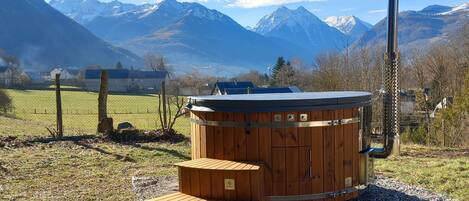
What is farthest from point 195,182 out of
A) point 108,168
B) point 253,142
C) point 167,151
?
→ point 167,151

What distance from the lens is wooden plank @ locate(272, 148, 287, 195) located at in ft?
19.4

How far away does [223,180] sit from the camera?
18.1 feet

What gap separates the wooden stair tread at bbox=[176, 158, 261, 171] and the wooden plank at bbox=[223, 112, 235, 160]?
0.33ft

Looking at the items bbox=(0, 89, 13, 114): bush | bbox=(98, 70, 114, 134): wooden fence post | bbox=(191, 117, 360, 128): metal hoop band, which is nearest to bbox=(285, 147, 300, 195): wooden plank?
bbox=(191, 117, 360, 128): metal hoop band

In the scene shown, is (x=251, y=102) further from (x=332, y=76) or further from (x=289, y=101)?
(x=332, y=76)

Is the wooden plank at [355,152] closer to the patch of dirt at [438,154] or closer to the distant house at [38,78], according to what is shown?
the patch of dirt at [438,154]

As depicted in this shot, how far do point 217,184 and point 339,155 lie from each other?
1.64m

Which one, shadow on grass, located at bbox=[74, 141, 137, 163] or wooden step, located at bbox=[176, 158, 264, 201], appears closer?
wooden step, located at bbox=[176, 158, 264, 201]

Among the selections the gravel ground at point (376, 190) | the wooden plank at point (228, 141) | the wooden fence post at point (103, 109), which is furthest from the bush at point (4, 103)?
the wooden plank at point (228, 141)

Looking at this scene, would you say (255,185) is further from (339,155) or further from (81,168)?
(81,168)

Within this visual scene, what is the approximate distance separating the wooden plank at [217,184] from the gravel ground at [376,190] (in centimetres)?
166

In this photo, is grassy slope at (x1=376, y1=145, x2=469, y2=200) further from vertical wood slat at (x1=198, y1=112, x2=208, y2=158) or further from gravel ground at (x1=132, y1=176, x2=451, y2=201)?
vertical wood slat at (x1=198, y1=112, x2=208, y2=158)

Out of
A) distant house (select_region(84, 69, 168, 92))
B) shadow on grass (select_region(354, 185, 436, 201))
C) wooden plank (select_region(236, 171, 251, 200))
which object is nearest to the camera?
wooden plank (select_region(236, 171, 251, 200))

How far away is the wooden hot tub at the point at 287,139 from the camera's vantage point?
19.2 feet
